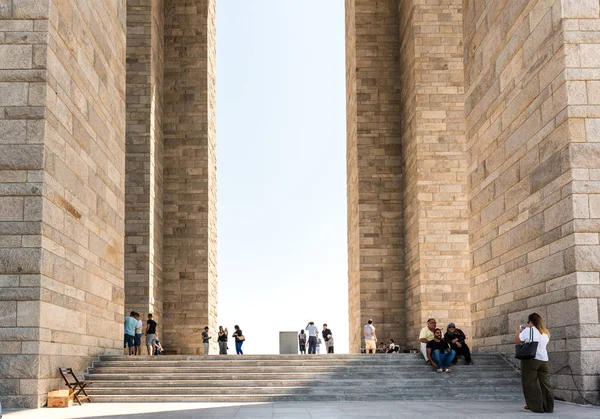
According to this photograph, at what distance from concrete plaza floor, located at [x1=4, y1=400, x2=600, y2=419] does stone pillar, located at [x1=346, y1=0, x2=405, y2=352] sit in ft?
43.3

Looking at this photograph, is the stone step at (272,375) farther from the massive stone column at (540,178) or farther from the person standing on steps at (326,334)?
the person standing on steps at (326,334)

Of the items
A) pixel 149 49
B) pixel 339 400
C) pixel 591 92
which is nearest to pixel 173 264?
pixel 149 49

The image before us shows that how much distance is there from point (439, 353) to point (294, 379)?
9.14ft

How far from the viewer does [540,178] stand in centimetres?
1380

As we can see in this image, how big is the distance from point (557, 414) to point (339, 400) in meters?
4.17

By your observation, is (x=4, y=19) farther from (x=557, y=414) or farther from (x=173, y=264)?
(x=173, y=264)

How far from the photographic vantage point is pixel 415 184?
988 inches

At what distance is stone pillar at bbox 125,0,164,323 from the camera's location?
24891mm

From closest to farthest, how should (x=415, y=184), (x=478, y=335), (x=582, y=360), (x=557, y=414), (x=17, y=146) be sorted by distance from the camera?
(x=557, y=414), (x=582, y=360), (x=17, y=146), (x=478, y=335), (x=415, y=184)

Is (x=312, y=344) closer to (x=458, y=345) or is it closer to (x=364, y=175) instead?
(x=364, y=175)

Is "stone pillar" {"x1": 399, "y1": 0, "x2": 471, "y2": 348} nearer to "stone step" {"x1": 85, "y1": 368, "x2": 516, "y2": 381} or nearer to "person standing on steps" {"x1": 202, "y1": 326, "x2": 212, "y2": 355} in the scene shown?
"person standing on steps" {"x1": 202, "y1": 326, "x2": 212, "y2": 355}

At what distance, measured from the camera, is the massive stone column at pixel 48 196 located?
41.5ft

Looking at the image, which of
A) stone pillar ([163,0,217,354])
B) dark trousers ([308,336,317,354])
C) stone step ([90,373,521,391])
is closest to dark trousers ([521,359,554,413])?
stone step ([90,373,521,391])

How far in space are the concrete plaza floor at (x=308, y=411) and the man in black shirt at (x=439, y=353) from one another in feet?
6.42
